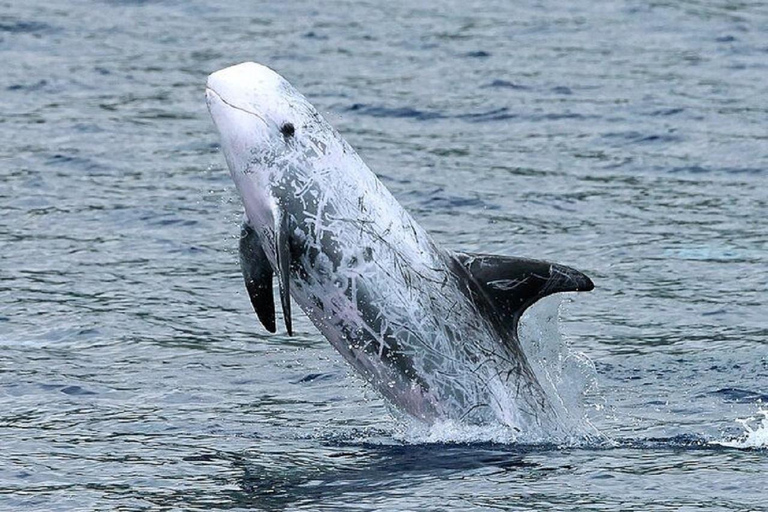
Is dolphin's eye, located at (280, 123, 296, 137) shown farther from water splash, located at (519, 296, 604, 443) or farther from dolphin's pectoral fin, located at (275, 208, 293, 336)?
water splash, located at (519, 296, 604, 443)

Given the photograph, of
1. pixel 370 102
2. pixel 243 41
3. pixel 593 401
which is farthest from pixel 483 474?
pixel 243 41

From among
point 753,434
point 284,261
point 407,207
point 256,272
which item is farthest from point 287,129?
point 407,207

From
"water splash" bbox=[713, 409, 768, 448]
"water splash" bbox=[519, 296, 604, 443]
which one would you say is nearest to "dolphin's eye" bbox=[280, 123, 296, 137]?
"water splash" bbox=[519, 296, 604, 443]

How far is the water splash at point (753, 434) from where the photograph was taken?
11.4m

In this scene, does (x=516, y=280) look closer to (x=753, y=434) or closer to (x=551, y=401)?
(x=551, y=401)

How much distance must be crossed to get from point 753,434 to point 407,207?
7966 mm

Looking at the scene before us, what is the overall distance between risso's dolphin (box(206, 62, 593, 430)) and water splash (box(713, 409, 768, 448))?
1220mm

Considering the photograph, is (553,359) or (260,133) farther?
(553,359)

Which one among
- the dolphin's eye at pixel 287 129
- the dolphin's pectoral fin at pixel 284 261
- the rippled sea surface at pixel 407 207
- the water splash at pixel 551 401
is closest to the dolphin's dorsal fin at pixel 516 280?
the water splash at pixel 551 401

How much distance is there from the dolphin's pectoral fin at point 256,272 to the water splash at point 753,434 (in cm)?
304

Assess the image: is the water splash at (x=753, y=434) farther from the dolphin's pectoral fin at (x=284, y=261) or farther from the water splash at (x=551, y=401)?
the dolphin's pectoral fin at (x=284, y=261)

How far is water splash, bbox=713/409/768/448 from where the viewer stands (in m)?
11.4

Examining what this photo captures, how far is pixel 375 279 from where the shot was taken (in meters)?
11.2

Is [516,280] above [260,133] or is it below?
below
